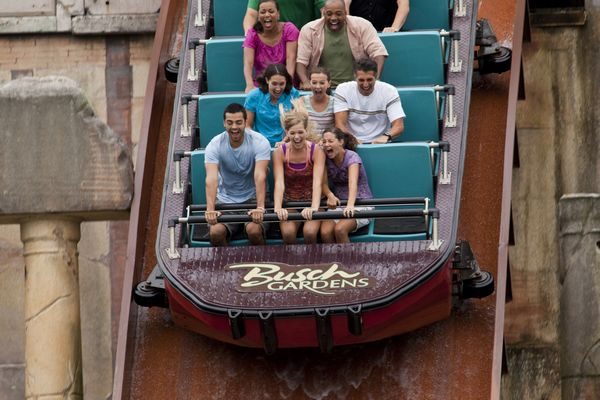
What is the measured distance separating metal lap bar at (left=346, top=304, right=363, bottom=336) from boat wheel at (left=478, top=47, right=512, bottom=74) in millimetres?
3122

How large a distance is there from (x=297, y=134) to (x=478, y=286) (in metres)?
1.61

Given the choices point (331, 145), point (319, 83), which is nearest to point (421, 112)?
point (319, 83)

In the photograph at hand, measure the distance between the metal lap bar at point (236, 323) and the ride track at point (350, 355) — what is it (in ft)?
2.31

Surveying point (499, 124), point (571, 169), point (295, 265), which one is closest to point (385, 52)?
point (499, 124)

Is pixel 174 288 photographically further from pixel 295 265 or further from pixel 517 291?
pixel 517 291

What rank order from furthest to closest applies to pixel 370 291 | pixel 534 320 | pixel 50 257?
pixel 534 320 → pixel 50 257 → pixel 370 291

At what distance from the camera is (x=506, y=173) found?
54.6ft

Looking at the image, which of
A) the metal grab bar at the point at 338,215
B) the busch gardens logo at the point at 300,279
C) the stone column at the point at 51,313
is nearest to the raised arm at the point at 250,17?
the stone column at the point at 51,313

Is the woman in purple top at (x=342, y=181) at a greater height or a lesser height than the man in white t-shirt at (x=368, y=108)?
lesser

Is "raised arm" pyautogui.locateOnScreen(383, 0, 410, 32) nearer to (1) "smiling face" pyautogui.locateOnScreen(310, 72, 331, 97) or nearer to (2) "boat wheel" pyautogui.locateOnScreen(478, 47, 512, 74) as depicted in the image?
(2) "boat wheel" pyautogui.locateOnScreen(478, 47, 512, 74)

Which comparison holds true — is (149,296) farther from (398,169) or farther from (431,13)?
(431,13)

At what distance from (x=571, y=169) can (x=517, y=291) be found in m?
1.15

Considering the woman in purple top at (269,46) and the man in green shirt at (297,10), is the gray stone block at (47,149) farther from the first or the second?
the man in green shirt at (297,10)

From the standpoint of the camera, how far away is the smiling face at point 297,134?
15852mm
